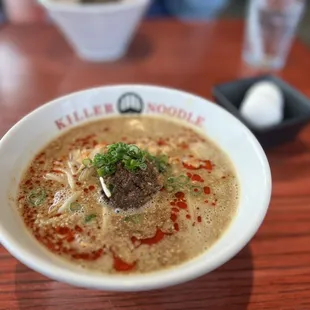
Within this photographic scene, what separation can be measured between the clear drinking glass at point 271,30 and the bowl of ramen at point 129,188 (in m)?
0.94

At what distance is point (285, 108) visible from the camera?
1691 mm

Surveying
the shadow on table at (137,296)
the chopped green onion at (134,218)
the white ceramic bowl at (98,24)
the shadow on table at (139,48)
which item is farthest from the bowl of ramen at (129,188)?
the shadow on table at (139,48)

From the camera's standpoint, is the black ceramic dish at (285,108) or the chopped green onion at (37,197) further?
the black ceramic dish at (285,108)

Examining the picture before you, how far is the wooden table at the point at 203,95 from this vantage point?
1.02 metres

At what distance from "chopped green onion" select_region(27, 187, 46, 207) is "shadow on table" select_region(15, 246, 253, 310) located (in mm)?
185

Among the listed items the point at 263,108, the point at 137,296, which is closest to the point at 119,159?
the point at 137,296

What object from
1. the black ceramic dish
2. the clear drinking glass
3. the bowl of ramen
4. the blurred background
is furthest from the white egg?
the blurred background

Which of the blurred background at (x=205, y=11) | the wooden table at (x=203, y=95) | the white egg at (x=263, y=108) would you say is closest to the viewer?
the wooden table at (x=203, y=95)

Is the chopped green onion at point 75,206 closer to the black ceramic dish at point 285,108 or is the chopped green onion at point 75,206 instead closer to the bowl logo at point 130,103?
the bowl logo at point 130,103

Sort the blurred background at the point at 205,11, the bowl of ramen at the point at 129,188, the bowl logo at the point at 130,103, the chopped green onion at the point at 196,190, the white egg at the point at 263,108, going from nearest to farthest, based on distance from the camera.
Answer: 1. the bowl of ramen at the point at 129,188
2. the chopped green onion at the point at 196,190
3. the bowl logo at the point at 130,103
4. the white egg at the point at 263,108
5. the blurred background at the point at 205,11

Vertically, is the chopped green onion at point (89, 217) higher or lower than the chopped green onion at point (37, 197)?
lower

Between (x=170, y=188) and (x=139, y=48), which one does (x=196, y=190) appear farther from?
(x=139, y=48)

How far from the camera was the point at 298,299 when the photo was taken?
1036 mm

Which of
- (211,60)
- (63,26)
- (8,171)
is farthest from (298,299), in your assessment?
(63,26)
